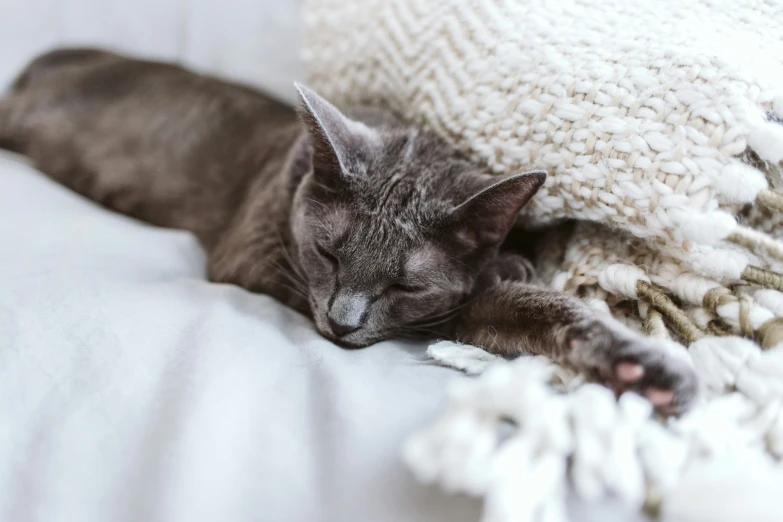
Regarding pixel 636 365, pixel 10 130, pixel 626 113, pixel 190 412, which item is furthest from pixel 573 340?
pixel 10 130

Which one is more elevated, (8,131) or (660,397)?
(660,397)

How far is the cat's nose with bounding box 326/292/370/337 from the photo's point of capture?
0.86 m

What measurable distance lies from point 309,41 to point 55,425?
0.98m

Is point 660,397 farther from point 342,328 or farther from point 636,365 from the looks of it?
point 342,328

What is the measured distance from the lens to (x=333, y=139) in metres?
0.89

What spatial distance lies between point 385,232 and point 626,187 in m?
0.36

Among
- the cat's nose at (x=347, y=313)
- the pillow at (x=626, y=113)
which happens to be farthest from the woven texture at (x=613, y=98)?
the cat's nose at (x=347, y=313)

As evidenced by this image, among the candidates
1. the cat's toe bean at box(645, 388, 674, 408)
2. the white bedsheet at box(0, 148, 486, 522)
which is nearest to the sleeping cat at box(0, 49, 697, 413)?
the cat's toe bean at box(645, 388, 674, 408)

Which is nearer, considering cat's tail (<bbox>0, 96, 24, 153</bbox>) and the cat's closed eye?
the cat's closed eye

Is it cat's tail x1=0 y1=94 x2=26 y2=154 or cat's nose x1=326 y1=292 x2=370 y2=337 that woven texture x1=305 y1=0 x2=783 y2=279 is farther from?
cat's tail x1=0 y1=94 x2=26 y2=154

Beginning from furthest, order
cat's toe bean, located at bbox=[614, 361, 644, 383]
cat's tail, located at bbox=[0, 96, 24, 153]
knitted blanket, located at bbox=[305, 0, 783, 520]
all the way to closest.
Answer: cat's tail, located at bbox=[0, 96, 24, 153] < cat's toe bean, located at bbox=[614, 361, 644, 383] < knitted blanket, located at bbox=[305, 0, 783, 520]

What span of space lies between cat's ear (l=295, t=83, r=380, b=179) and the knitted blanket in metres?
0.17

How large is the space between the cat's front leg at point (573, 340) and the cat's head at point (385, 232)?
7 centimetres

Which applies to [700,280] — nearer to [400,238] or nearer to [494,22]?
[400,238]
